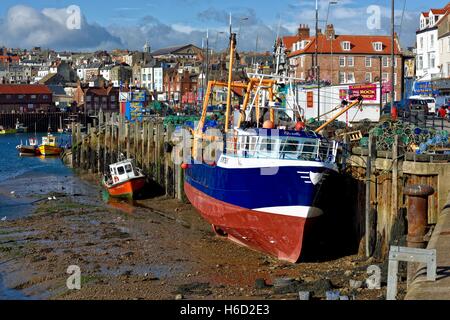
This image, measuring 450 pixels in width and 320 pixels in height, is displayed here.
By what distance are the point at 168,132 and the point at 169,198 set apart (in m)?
3.78

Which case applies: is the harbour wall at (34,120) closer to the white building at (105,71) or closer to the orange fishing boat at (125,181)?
the white building at (105,71)

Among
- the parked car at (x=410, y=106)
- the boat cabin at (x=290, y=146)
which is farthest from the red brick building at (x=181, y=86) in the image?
the boat cabin at (x=290, y=146)

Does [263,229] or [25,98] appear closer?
[263,229]

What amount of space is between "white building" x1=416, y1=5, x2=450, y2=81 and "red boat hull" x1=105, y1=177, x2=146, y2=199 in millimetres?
33742

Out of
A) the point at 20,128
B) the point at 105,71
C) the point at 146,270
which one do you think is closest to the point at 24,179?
the point at 146,270

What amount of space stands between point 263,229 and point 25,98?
4963 inches

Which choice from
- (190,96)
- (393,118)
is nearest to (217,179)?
(393,118)

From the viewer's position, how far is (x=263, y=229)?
2366 cm

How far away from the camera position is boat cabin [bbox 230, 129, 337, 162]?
2300cm

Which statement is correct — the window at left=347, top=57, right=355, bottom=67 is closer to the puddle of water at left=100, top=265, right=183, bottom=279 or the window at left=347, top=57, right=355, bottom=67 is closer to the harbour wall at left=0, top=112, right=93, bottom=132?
the puddle of water at left=100, top=265, right=183, bottom=279

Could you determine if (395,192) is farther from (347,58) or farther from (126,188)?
(347,58)

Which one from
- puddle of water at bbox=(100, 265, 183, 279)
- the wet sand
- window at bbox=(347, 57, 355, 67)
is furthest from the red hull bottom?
window at bbox=(347, 57, 355, 67)

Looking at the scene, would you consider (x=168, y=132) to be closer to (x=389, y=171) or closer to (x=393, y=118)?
→ (x=393, y=118)

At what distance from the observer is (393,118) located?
3020 centimetres
